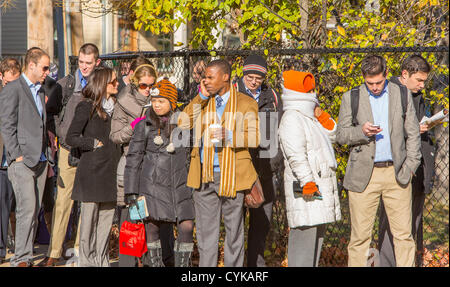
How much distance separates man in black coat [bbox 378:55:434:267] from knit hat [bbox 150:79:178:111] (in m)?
2.03

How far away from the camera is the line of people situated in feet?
17.0

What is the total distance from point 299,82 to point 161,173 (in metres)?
1.46

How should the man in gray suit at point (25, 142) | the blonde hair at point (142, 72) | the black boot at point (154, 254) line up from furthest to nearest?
the man in gray suit at point (25, 142) < the blonde hair at point (142, 72) < the black boot at point (154, 254)

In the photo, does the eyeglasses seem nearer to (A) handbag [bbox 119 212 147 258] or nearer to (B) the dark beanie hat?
(B) the dark beanie hat

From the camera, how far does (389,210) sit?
545cm

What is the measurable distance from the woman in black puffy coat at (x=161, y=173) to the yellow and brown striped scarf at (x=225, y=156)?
0.34 m

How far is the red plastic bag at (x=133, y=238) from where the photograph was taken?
18.4 ft

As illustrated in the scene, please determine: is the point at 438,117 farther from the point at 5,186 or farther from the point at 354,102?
the point at 5,186

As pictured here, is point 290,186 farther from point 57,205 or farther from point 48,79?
point 48,79

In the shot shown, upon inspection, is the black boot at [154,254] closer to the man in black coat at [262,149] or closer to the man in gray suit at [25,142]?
the man in black coat at [262,149]

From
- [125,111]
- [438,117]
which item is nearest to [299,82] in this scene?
[438,117]

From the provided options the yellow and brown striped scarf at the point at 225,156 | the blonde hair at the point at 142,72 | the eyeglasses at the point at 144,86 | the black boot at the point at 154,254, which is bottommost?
the black boot at the point at 154,254

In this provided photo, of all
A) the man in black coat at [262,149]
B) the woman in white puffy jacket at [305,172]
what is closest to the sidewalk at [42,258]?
the man in black coat at [262,149]
